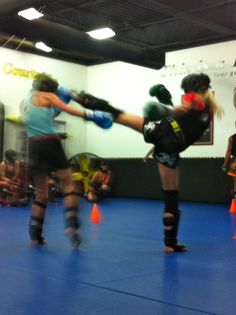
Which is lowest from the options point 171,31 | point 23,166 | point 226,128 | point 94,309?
point 94,309

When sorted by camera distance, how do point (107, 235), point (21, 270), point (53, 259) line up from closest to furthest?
point (21, 270) → point (53, 259) → point (107, 235)

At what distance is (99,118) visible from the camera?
3.34m

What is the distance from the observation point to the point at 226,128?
898 centimetres

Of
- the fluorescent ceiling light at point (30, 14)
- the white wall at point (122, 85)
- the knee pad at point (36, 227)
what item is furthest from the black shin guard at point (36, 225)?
the white wall at point (122, 85)

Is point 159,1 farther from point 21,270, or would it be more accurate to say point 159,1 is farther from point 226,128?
point 21,270

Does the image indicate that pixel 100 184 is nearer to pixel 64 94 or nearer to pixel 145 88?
pixel 145 88

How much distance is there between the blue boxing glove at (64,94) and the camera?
11.8ft

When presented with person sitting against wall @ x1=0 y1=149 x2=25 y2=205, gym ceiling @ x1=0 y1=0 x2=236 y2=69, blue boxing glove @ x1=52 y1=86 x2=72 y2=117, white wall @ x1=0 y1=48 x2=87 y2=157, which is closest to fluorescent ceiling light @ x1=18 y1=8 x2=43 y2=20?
gym ceiling @ x1=0 y1=0 x2=236 y2=69

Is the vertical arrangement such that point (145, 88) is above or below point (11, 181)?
above

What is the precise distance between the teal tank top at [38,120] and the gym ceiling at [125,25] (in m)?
2.98

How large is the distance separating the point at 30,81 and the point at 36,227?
7245 millimetres

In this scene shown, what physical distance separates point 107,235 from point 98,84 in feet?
24.3

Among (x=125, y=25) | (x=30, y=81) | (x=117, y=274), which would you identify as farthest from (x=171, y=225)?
(x=30, y=81)

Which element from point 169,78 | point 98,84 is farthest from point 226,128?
point 98,84
